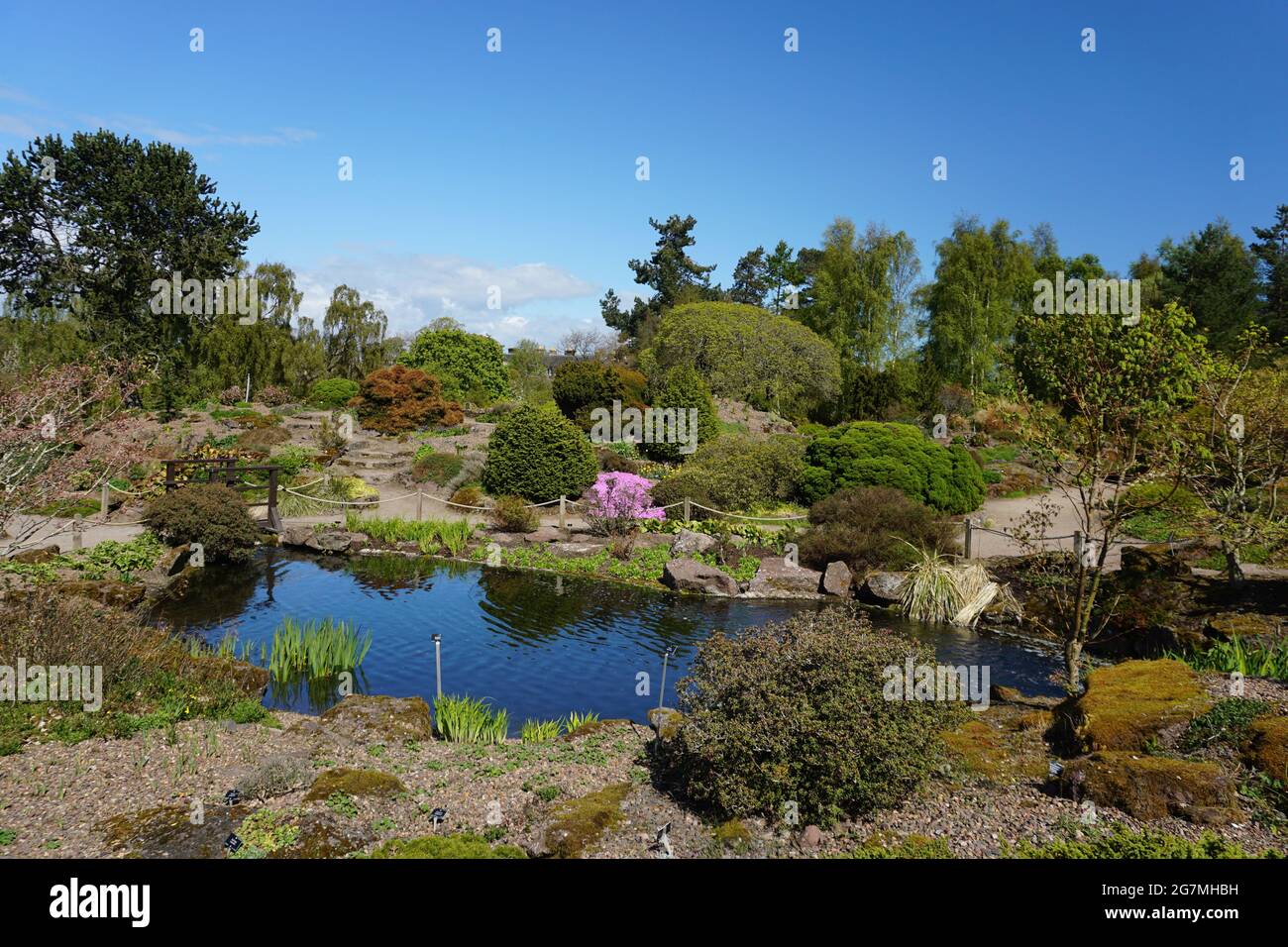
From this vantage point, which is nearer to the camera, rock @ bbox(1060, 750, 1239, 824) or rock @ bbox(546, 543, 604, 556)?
rock @ bbox(1060, 750, 1239, 824)

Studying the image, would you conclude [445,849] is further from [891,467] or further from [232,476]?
[232,476]

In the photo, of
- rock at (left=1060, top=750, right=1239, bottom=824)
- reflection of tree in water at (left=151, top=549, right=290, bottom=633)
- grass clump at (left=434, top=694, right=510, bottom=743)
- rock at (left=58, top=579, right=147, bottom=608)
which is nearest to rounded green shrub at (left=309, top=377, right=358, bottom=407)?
reflection of tree in water at (left=151, top=549, right=290, bottom=633)

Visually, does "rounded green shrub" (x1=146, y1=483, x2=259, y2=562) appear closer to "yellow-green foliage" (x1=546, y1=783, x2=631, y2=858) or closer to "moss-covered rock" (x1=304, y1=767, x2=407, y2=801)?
"moss-covered rock" (x1=304, y1=767, x2=407, y2=801)

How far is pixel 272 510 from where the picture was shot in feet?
63.3

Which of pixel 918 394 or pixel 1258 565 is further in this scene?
pixel 918 394

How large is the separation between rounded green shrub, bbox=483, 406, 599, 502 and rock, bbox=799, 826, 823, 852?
16.7 metres

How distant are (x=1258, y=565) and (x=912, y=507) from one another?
18.8ft

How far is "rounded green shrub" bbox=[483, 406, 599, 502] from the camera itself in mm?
21812

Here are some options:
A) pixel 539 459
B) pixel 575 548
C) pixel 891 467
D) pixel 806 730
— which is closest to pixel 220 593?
pixel 575 548

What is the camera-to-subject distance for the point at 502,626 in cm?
1270
